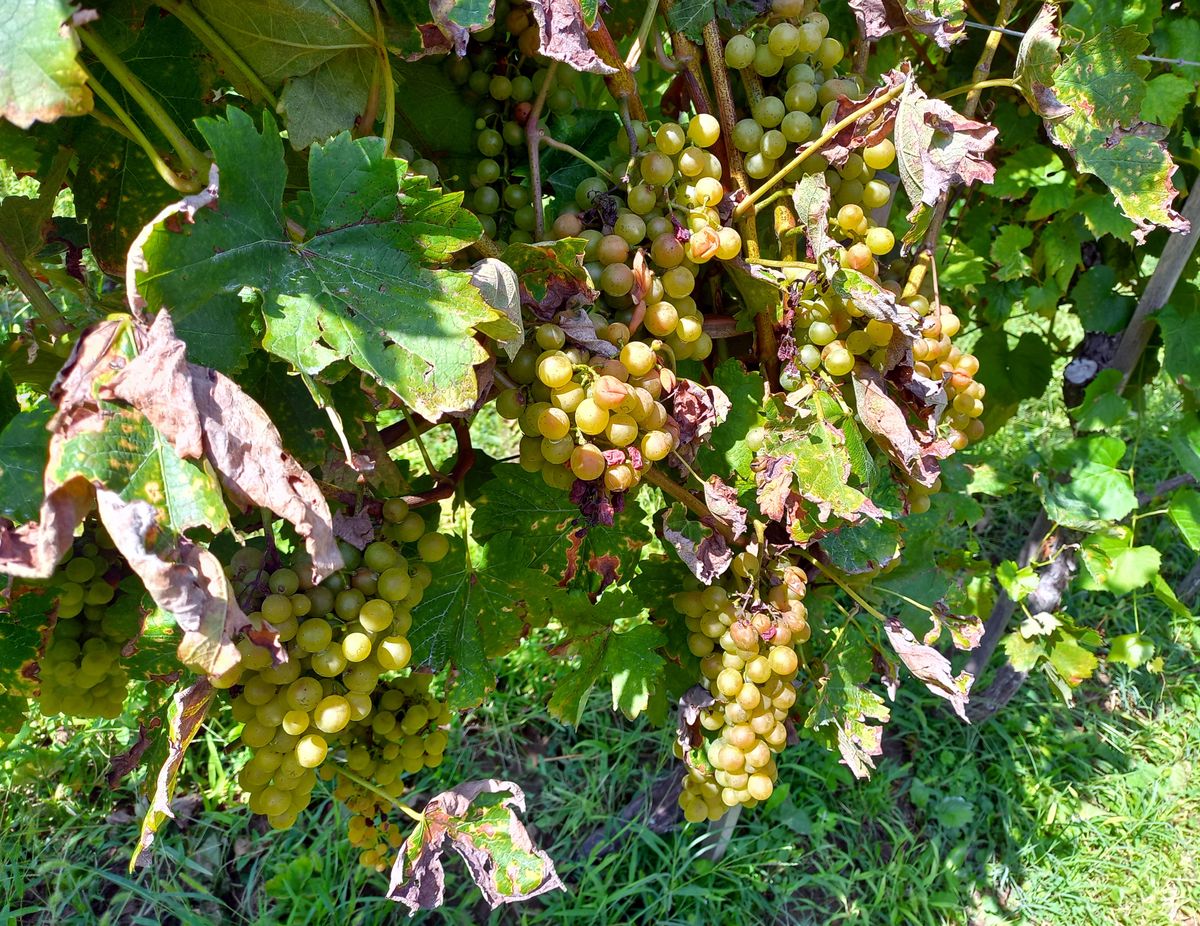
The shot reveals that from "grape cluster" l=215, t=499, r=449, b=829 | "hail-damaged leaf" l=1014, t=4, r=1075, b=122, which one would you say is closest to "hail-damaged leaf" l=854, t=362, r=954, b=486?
"hail-damaged leaf" l=1014, t=4, r=1075, b=122

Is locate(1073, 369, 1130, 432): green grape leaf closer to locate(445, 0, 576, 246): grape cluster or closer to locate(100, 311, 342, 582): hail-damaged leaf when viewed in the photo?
locate(445, 0, 576, 246): grape cluster

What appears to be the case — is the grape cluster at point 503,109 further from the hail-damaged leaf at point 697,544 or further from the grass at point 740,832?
the grass at point 740,832

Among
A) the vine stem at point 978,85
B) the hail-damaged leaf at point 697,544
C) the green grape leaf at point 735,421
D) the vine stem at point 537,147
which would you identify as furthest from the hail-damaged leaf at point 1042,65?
the hail-damaged leaf at point 697,544

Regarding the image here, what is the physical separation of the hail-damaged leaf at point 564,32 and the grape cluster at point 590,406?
0.30 m

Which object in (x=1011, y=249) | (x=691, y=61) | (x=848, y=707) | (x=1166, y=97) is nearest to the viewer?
(x=691, y=61)

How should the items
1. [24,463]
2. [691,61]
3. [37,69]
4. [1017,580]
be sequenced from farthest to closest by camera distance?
[1017,580], [691,61], [24,463], [37,69]

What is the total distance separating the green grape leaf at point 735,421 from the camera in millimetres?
1354

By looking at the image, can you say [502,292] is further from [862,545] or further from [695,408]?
[862,545]

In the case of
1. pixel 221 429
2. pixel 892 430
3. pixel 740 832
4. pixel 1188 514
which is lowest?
pixel 740 832

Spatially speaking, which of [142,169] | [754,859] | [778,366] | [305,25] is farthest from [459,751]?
[305,25]

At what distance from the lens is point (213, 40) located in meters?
1.00

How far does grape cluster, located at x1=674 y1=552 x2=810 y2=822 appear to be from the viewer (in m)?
1.41

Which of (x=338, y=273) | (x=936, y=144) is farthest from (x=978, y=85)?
(x=338, y=273)

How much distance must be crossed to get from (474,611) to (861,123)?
911 millimetres
